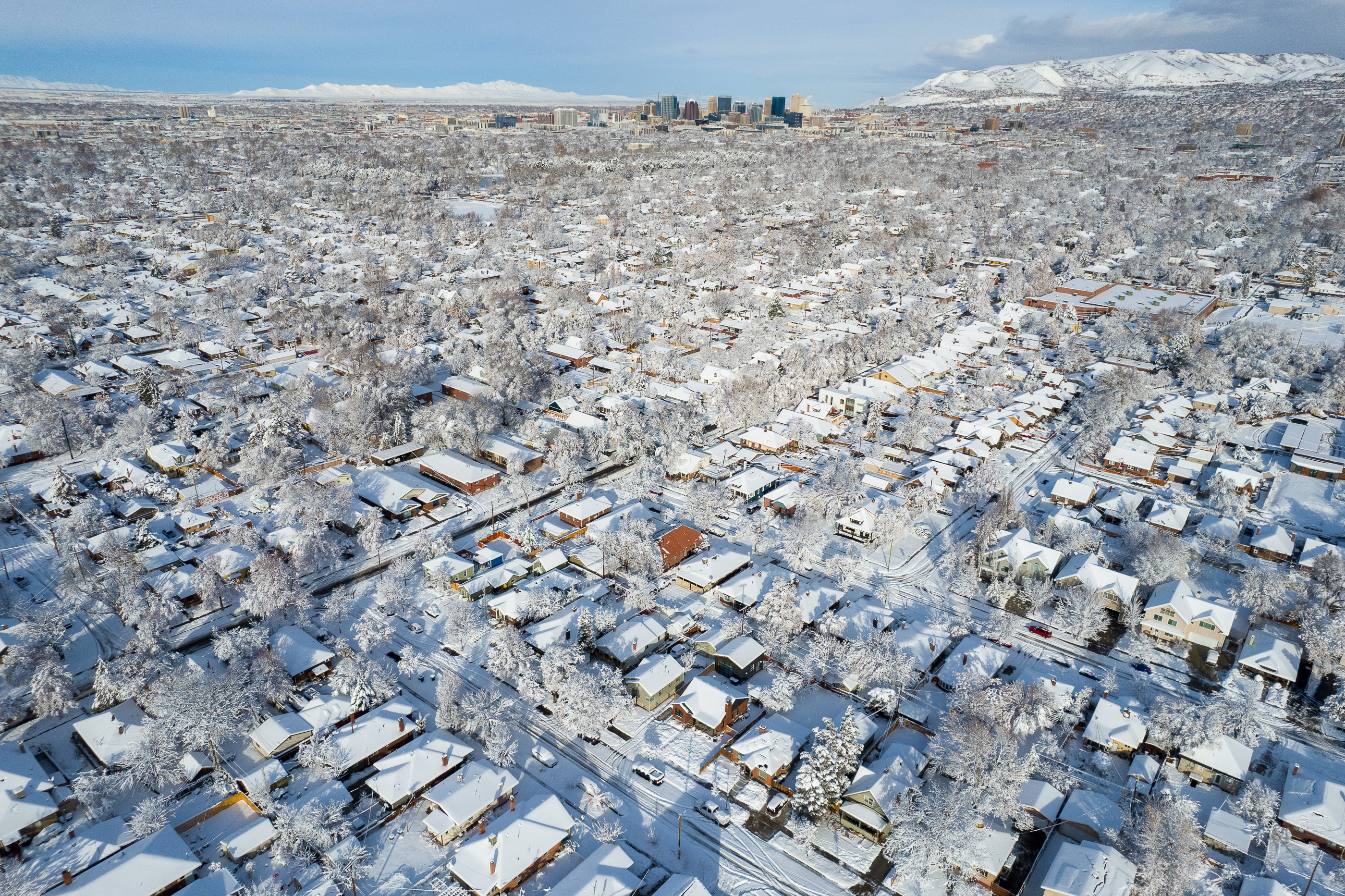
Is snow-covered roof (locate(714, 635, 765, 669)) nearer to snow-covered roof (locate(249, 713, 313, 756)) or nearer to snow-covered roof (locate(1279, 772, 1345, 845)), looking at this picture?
snow-covered roof (locate(249, 713, 313, 756))

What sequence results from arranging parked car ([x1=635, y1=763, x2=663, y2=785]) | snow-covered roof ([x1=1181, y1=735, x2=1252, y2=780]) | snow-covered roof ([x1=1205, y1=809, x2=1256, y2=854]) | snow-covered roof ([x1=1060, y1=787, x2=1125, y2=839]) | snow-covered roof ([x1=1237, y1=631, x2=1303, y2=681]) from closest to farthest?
snow-covered roof ([x1=1205, y1=809, x2=1256, y2=854]) < snow-covered roof ([x1=1060, y1=787, x2=1125, y2=839]) < snow-covered roof ([x1=1181, y1=735, x2=1252, y2=780]) < parked car ([x1=635, y1=763, x2=663, y2=785]) < snow-covered roof ([x1=1237, y1=631, x2=1303, y2=681])

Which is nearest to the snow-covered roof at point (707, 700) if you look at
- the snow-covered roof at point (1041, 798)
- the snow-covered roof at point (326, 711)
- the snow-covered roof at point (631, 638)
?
the snow-covered roof at point (631, 638)

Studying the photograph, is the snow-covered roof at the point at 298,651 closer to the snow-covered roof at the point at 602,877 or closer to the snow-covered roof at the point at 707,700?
the snow-covered roof at the point at 602,877

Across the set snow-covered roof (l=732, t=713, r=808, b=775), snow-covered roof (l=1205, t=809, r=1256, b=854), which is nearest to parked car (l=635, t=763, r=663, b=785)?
snow-covered roof (l=732, t=713, r=808, b=775)

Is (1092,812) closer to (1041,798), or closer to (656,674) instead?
(1041,798)

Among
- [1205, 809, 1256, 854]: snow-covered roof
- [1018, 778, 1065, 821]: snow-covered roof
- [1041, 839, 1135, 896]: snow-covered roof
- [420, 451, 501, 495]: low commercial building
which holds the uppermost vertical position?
[420, 451, 501, 495]: low commercial building

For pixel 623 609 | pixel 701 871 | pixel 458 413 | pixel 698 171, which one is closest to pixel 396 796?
pixel 701 871

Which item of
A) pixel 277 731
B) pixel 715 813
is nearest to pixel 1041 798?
pixel 715 813

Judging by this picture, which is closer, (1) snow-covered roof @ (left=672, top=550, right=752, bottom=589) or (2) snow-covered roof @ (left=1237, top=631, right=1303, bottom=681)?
(2) snow-covered roof @ (left=1237, top=631, right=1303, bottom=681)
